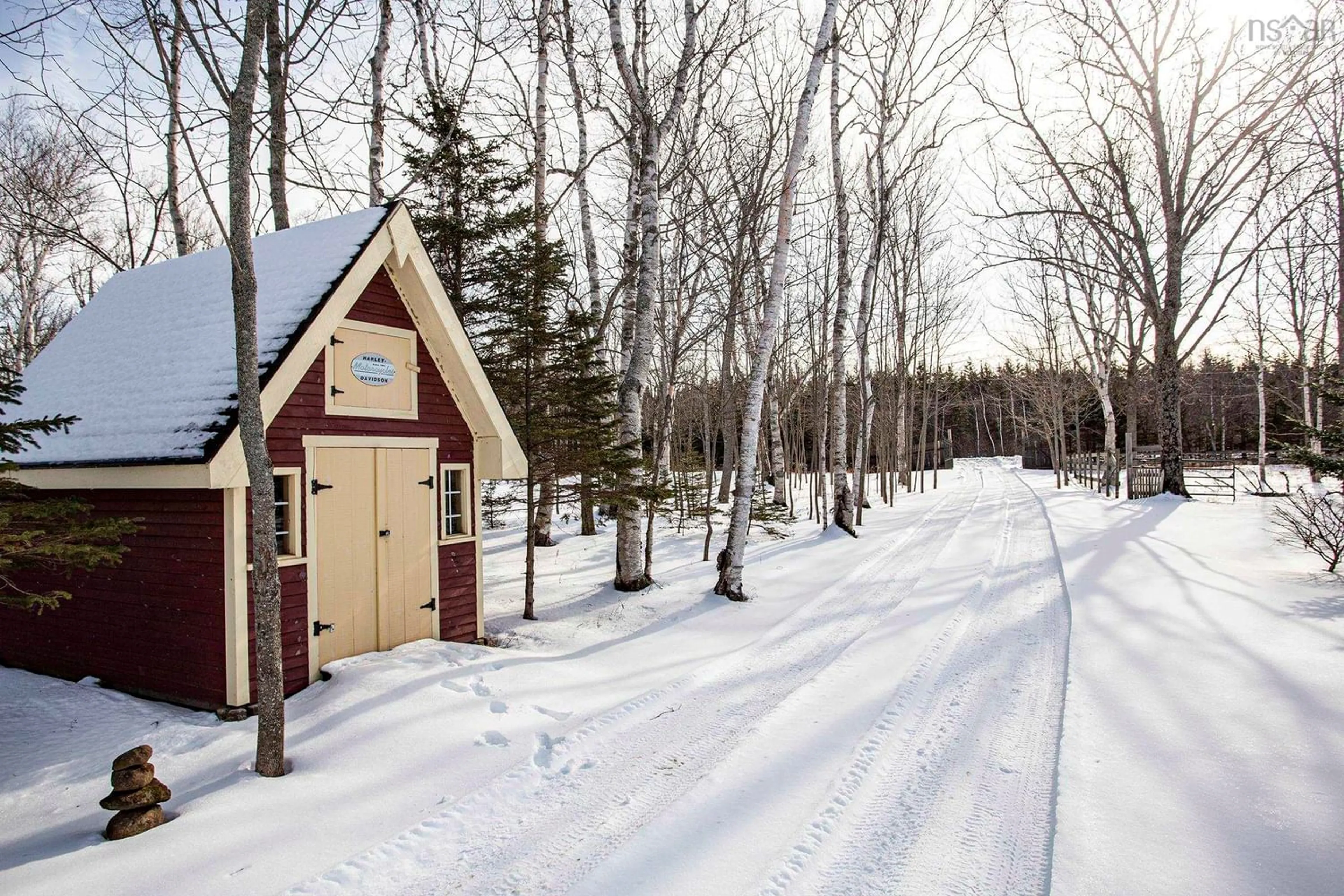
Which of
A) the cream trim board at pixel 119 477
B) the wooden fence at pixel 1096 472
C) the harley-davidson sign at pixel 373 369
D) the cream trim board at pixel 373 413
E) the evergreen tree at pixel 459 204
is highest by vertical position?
the evergreen tree at pixel 459 204

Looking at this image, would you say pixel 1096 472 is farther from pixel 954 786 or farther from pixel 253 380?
pixel 253 380

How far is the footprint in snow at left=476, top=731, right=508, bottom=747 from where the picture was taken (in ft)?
15.9

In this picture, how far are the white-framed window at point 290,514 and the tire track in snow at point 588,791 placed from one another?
3048 mm

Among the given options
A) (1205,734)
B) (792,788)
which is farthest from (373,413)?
(1205,734)

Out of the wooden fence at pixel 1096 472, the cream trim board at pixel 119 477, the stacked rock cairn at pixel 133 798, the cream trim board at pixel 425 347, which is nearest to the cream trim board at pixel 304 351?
the cream trim board at pixel 425 347

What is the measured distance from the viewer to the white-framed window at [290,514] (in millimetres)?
6039

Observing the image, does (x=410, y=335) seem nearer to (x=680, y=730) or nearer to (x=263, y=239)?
(x=263, y=239)

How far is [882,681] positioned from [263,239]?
8.63 meters

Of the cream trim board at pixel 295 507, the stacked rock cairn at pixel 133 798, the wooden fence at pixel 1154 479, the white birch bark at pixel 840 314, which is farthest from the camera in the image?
the wooden fence at pixel 1154 479

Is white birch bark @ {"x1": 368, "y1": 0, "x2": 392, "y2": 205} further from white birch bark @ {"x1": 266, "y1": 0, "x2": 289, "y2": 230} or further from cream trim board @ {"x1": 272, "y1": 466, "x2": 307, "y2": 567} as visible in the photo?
cream trim board @ {"x1": 272, "y1": 466, "x2": 307, "y2": 567}

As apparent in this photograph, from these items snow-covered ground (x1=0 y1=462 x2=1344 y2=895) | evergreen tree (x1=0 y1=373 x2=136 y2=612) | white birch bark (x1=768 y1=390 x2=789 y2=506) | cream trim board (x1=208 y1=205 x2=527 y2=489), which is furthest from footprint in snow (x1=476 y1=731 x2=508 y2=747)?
white birch bark (x1=768 y1=390 x2=789 y2=506)

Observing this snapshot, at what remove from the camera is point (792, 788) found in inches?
163

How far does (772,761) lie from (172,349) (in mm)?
6834

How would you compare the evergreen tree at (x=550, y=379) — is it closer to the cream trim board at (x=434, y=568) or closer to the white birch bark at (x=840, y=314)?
the cream trim board at (x=434, y=568)
